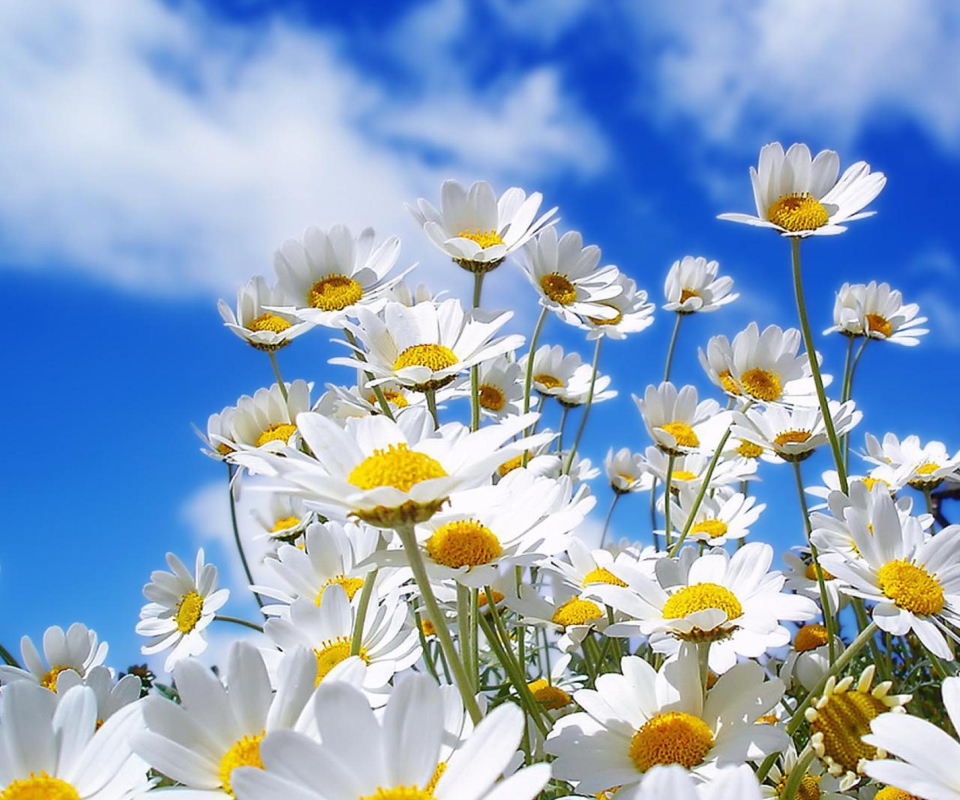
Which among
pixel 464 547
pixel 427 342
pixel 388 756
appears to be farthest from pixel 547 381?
pixel 388 756

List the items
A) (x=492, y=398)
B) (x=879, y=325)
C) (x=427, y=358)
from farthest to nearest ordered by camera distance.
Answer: (x=879, y=325), (x=492, y=398), (x=427, y=358)

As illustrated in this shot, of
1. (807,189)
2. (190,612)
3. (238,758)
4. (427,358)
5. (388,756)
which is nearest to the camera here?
(388,756)

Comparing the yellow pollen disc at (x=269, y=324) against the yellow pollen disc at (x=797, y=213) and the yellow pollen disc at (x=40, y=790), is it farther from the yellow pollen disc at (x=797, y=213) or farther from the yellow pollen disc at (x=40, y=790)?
the yellow pollen disc at (x=40, y=790)

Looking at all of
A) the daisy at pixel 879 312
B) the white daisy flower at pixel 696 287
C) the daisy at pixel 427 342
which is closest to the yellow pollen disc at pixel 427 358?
the daisy at pixel 427 342

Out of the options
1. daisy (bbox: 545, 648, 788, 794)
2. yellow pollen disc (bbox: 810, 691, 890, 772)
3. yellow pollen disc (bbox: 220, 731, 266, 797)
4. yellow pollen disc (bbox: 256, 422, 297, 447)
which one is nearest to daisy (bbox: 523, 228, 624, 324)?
yellow pollen disc (bbox: 256, 422, 297, 447)

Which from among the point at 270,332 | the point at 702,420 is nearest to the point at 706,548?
the point at 702,420

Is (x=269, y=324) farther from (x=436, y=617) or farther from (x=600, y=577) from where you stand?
(x=436, y=617)
